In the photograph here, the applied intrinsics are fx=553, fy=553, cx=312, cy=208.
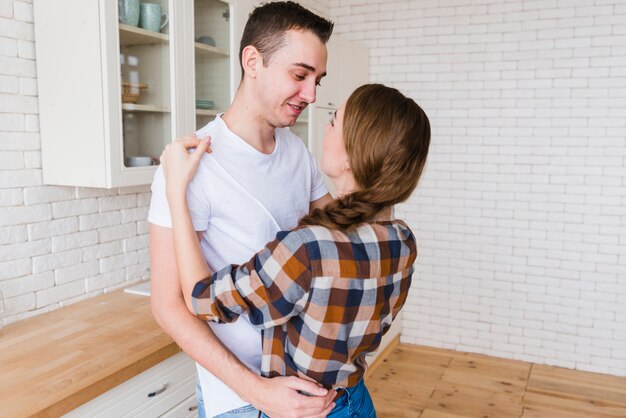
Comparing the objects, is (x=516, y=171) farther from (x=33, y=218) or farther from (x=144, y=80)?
(x=33, y=218)

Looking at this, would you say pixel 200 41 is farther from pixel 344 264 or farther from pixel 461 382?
pixel 461 382

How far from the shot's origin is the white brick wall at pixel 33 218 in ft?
6.27

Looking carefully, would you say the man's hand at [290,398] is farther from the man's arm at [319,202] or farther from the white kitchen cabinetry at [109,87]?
the white kitchen cabinetry at [109,87]

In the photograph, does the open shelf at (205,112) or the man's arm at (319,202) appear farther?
the open shelf at (205,112)

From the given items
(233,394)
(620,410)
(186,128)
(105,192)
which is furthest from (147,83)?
(620,410)

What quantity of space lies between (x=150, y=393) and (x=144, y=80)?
3.66 feet

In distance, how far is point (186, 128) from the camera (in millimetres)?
2227

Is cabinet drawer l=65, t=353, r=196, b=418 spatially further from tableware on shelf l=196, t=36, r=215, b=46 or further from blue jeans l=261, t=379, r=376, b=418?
tableware on shelf l=196, t=36, r=215, b=46

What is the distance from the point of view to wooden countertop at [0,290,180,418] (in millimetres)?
1432

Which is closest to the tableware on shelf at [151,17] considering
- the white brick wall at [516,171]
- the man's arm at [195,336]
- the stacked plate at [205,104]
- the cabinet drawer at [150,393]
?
the stacked plate at [205,104]

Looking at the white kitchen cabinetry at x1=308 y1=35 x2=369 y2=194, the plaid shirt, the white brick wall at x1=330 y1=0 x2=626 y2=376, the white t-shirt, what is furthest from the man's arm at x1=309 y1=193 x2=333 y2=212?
the white brick wall at x1=330 y1=0 x2=626 y2=376

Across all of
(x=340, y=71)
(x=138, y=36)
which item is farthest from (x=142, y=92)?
(x=340, y=71)

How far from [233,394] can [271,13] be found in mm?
954

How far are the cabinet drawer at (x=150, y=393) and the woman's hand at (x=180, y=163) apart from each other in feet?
2.41
